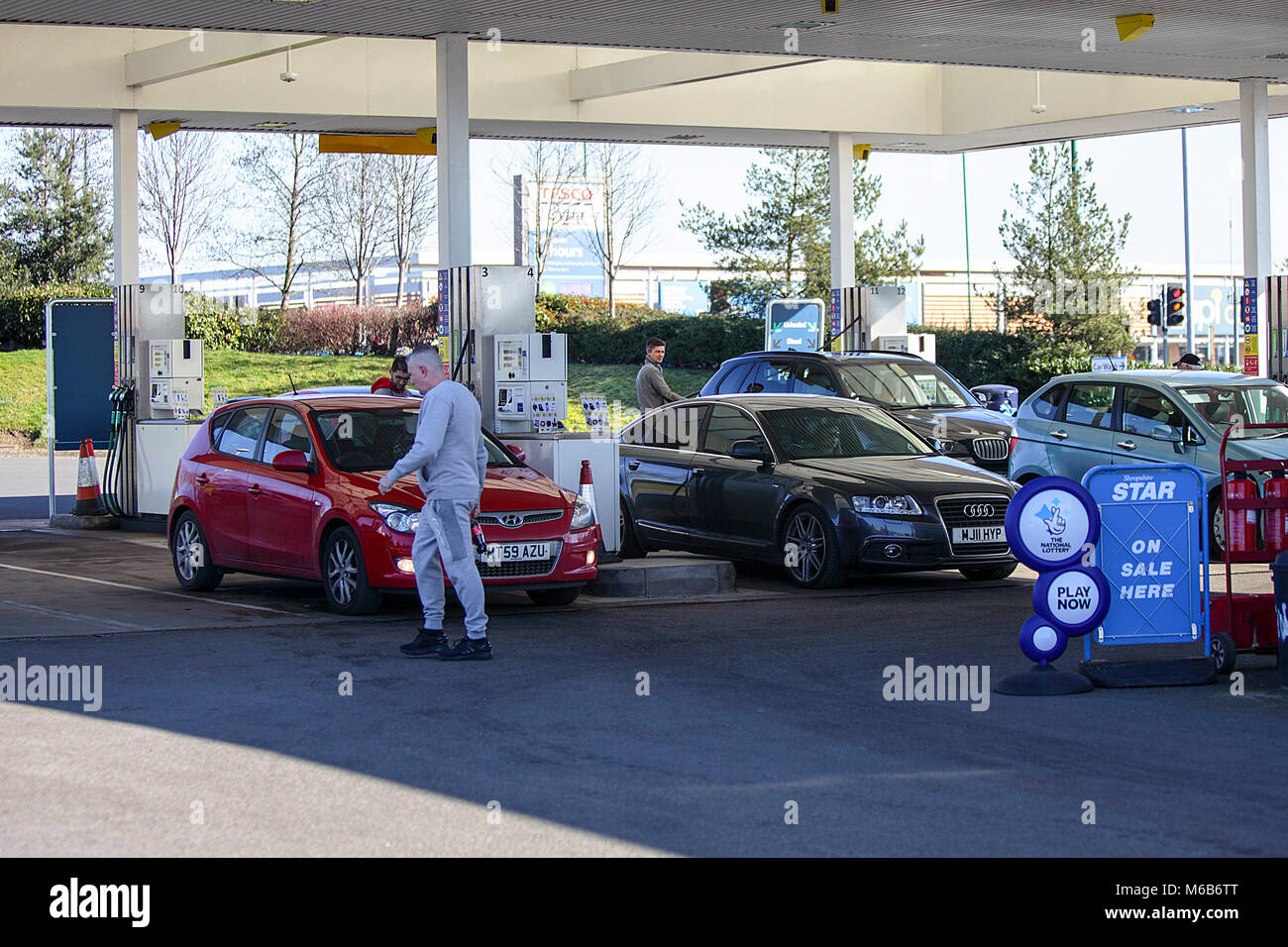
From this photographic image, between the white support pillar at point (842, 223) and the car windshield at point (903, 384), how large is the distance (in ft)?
19.5

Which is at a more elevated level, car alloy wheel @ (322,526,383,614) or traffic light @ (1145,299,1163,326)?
traffic light @ (1145,299,1163,326)

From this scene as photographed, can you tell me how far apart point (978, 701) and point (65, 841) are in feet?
15.2

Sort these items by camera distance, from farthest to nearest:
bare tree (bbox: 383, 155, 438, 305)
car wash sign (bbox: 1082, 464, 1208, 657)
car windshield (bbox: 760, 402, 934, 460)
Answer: bare tree (bbox: 383, 155, 438, 305) → car windshield (bbox: 760, 402, 934, 460) → car wash sign (bbox: 1082, 464, 1208, 657)

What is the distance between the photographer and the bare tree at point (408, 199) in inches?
1957

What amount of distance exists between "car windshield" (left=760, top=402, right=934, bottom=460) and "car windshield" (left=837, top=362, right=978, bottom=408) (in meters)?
5.25

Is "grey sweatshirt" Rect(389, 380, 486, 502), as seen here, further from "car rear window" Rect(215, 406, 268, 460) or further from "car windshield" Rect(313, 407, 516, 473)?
"car rear window" Rect(215, 406, 268, 460)

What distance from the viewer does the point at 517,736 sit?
753 centimetres

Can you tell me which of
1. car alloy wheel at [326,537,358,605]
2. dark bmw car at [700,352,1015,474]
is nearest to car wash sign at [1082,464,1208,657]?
car alloy wheel at [326,537,358,605]

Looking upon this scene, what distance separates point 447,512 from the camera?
9.64m

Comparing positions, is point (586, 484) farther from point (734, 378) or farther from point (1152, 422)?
point (734, 378)

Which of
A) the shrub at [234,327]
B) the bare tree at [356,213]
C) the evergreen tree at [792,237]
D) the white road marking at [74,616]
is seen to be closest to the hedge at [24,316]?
the shrub at [234,327]

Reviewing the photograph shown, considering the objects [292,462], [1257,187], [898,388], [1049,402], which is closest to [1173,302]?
[1257,187]

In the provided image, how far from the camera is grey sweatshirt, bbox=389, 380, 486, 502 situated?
9594 millimetres
